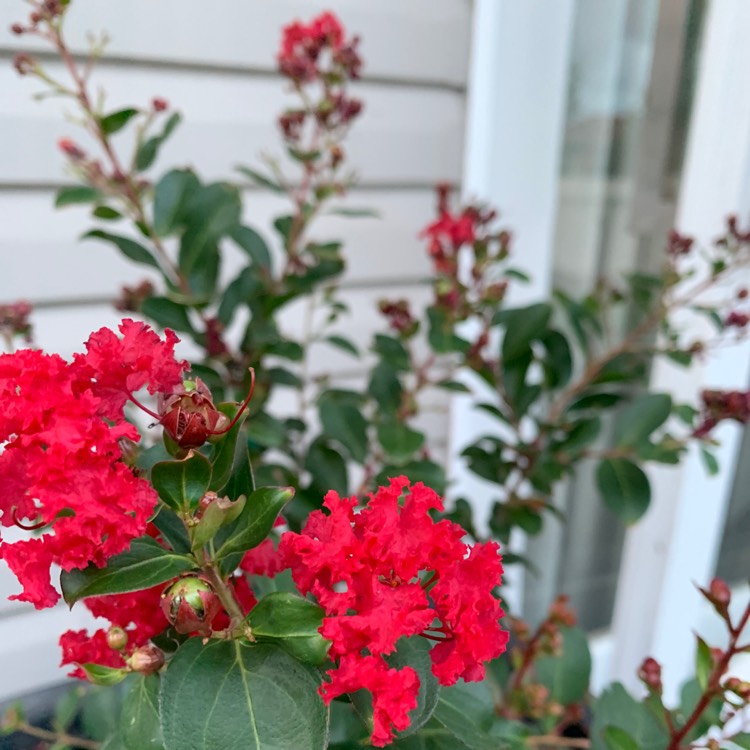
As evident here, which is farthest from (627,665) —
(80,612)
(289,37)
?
(289,37)

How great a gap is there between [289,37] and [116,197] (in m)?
0.36

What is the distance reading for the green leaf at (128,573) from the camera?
42cm

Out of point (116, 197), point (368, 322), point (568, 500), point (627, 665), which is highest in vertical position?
point (116, 197)

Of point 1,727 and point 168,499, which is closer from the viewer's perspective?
point 168,499

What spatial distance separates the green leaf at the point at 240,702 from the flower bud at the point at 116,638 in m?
0.07

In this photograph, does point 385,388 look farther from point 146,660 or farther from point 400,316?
point 146,660

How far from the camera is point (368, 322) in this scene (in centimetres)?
149

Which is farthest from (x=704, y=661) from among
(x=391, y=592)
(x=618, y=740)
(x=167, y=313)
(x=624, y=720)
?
(x=167, y=313)

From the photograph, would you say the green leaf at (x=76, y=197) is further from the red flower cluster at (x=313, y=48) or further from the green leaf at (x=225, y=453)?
the green leaf at (x=225, y=453)

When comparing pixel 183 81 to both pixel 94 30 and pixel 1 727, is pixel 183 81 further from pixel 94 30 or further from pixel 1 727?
pixel 1 727

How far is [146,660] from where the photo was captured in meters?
0.47

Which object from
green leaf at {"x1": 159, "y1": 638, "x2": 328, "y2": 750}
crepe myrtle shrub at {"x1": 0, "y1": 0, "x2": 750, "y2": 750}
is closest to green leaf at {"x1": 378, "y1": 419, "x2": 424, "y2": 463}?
crepe myrtle shrub at {"x1": 0, "y1": 0, "x2": 750, "y2": 750}

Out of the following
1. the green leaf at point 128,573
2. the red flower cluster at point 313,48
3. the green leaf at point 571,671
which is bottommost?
the green leaf at point 571,671

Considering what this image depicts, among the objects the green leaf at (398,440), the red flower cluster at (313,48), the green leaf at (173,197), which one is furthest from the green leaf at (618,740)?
the red flower cluster at (313,48)
